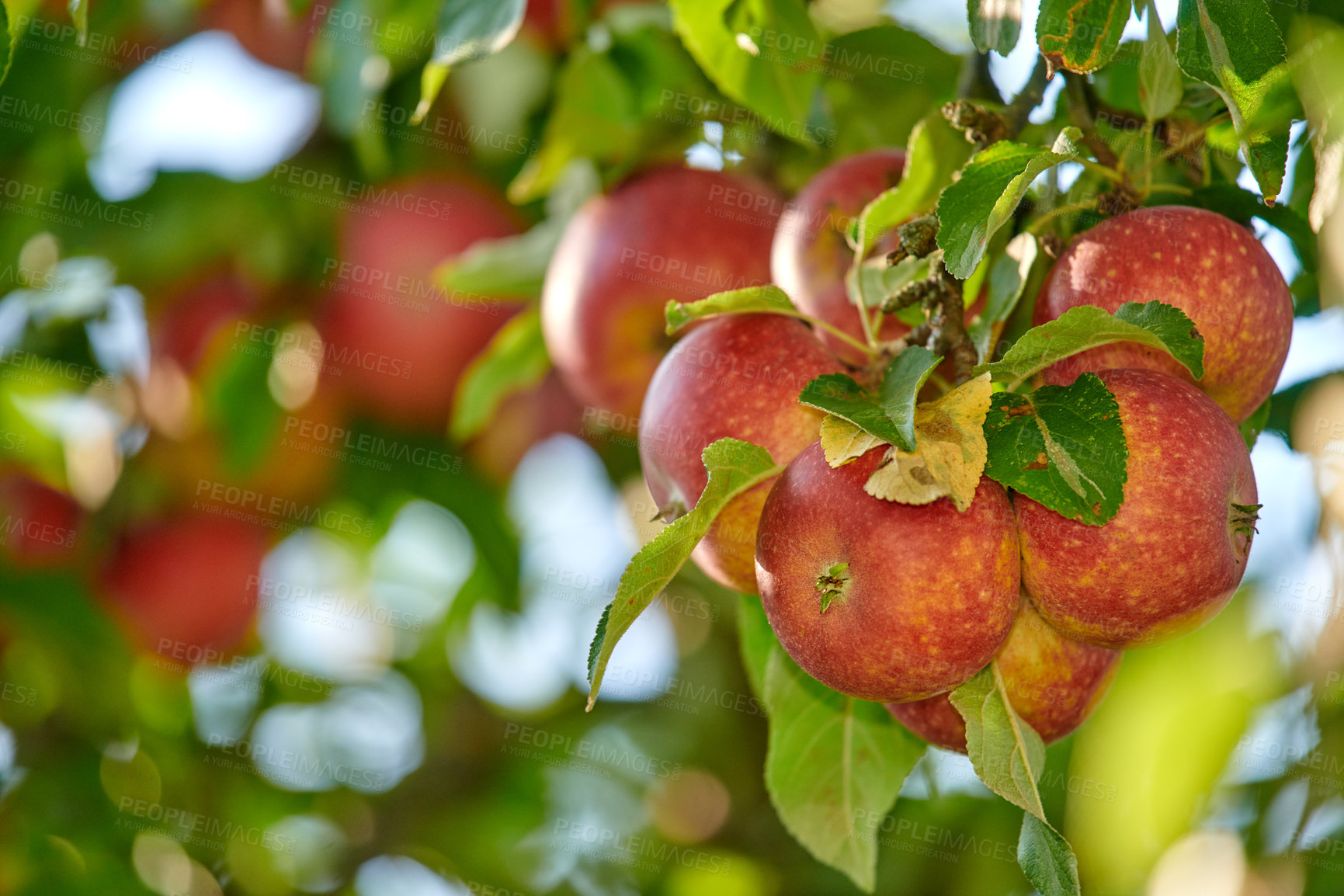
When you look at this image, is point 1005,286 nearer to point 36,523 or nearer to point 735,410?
point 735,410

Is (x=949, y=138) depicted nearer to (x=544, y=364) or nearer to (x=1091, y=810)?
(x=544, y=364)

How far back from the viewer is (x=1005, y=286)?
0.79 meters

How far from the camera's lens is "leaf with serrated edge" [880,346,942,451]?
0.62 metres

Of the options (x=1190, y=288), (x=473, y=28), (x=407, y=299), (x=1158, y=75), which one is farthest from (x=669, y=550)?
(x=407, y=299)

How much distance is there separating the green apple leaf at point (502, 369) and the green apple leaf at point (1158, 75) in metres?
0.86

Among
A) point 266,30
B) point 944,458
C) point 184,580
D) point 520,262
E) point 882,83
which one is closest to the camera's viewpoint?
point 944,458

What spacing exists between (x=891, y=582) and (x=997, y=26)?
14.2 inches

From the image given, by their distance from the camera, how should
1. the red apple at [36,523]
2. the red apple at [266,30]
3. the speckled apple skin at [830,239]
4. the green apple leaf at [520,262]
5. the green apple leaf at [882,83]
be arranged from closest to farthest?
the speckled apple skin at [830,239], the green apple leaf at [882,83], the green apple leaf at [520,262], the red apple at [266,30], the red apple at [36,523]

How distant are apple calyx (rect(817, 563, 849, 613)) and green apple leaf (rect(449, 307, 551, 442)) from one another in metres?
0.91

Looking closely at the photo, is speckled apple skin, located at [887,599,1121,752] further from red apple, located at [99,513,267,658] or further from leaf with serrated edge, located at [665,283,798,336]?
red apple, located at [99,513,267,658]

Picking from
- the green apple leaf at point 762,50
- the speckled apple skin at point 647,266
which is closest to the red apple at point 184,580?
the speckled apple skin at point 647,266

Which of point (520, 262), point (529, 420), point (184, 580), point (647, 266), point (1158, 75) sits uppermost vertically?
point (1158, 75)

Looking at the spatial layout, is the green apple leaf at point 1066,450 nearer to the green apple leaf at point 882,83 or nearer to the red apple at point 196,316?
the green apple leaf at point 882,83

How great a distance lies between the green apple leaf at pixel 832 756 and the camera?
2.98ft
